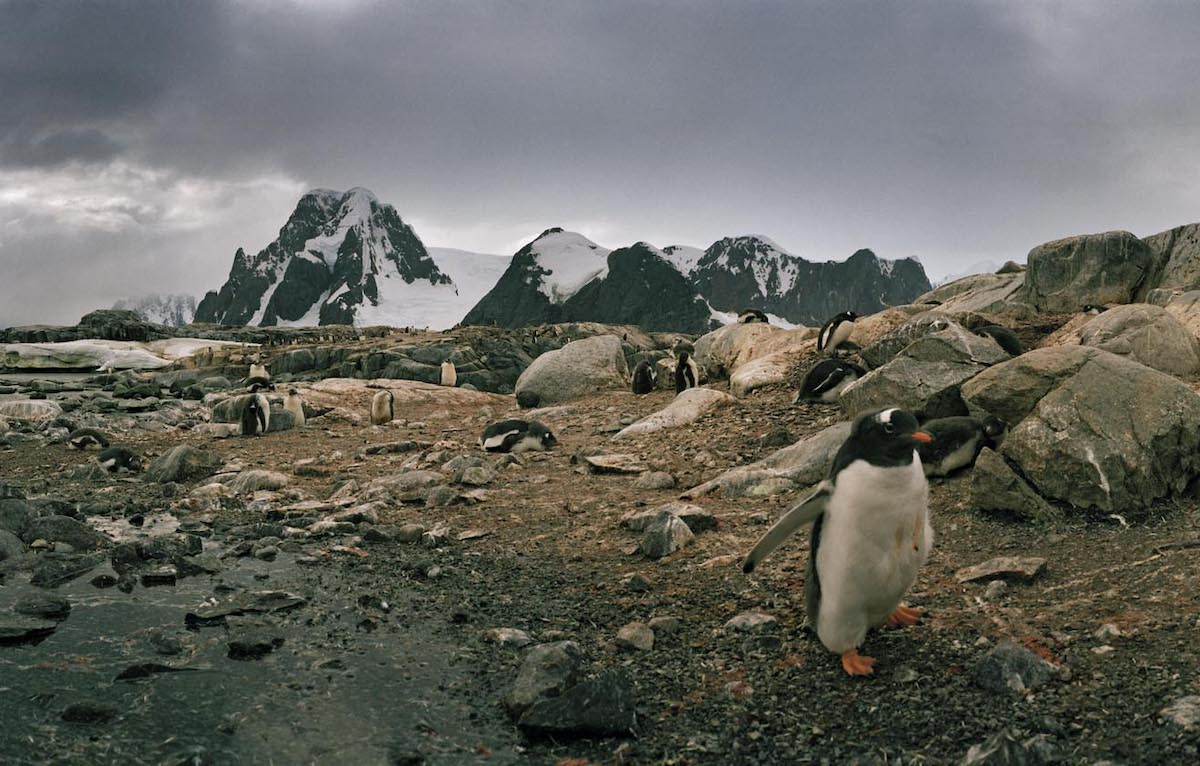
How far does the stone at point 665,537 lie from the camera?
5.79 meters

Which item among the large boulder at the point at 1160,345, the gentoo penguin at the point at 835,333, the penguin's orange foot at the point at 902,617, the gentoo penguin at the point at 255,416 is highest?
the gentoo penguin at the point at 835,333

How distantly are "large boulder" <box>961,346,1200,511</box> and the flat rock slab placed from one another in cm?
110

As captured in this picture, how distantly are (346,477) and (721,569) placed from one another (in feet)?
20.0

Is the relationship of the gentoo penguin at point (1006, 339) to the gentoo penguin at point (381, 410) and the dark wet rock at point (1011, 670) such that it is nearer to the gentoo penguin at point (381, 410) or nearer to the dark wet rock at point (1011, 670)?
the dark wet rock at point (1011, 670)

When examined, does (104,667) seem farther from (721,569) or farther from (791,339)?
(791,339)

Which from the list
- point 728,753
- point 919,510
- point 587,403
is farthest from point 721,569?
point 587,403

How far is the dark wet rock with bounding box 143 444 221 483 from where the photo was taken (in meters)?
9.73

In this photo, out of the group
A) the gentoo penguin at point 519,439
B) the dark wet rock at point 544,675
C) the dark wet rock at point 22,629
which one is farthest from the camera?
the gentoo penguin at point 519,439

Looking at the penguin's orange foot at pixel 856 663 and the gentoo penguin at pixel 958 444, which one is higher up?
the gentoo penguin at pixel 958 444

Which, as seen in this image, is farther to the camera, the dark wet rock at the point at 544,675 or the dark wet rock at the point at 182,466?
the dark wet rock at the point at 182,466

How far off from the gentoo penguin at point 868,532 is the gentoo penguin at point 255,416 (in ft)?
40.9

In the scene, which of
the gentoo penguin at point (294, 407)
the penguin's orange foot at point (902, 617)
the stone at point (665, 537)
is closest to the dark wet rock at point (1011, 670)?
the penguin's orange foot at point (902, 617)

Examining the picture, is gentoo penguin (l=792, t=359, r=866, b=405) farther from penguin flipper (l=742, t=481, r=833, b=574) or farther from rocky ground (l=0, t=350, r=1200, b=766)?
penguin flipper (l=742, t=481, r=833, b=574)

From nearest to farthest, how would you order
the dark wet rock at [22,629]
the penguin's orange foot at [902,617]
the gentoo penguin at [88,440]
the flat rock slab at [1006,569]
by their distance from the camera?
1. the penguin's orange foot at [902,617]
2. the dark wet rock at [22,629]
3. the flat rock slab at [1006,569]
4. the gentoo penguin at [88,440]
